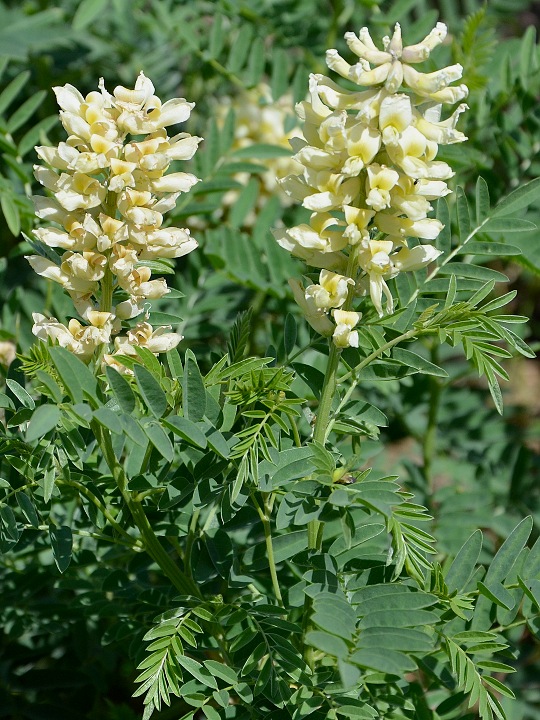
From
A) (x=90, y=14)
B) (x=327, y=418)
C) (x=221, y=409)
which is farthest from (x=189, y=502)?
(x=90, y=14)

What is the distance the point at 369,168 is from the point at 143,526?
58 cm

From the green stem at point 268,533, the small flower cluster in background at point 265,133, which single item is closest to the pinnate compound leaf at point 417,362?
the green stem at point 268,533

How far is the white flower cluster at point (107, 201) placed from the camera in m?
1.09

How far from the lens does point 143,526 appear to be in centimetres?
123

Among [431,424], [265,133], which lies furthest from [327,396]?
[265,133]

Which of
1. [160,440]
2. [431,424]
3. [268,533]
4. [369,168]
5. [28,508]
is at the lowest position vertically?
[431,424]

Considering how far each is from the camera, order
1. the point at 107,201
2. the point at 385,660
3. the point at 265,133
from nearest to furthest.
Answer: the point at 385,660 → the point at 107,201 → the point at 265,133

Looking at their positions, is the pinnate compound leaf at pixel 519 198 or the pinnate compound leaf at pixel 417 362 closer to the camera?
the pinnate compound leaf at pixel 417 362

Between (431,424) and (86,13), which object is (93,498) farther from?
(86,13)

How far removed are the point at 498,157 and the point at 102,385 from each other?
4.45ft

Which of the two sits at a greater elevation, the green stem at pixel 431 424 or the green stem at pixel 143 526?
the green stem at pixel 143 526

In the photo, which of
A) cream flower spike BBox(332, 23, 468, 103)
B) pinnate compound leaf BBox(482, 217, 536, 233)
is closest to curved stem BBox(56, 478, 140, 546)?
cream flower spike BBox(332, 23, 468, 103)

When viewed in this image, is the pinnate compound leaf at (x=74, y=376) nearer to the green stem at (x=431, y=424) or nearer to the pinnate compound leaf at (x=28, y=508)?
the pinnate compound leaf at (x=28, y=508)

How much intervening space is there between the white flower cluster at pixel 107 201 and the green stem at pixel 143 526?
11 cm
